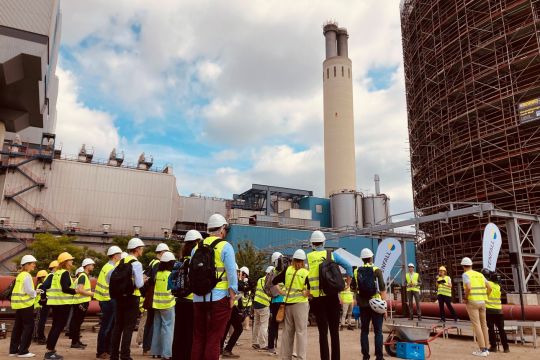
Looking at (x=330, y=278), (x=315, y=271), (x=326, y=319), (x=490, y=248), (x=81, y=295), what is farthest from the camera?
(x=490, y=248)

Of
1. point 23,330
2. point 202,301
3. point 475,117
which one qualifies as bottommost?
point 23,330

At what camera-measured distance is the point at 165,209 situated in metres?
46.3

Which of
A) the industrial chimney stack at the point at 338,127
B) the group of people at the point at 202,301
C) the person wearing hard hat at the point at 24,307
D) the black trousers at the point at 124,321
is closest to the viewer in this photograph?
the group of people at the point at 202,301

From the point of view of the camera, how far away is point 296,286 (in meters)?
6.46

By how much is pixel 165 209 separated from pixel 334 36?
106 feet

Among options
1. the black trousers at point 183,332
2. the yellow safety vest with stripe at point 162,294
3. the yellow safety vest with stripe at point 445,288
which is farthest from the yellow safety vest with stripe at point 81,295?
the yellow safety vest with stripe at point 445,288

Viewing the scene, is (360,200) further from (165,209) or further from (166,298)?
(166,298)

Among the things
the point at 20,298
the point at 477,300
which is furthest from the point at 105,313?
the point at 477,300

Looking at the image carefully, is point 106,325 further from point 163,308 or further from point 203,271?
point 203,271

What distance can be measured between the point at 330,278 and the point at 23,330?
18.7ft

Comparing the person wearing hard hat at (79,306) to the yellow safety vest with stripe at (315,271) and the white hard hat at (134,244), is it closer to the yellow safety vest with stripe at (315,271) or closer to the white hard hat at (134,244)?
the white hard hat at (134,244)

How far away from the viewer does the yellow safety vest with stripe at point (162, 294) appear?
733 centimetres

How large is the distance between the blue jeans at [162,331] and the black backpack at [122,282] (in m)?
1.11

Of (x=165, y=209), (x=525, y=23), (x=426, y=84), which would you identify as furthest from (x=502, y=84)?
(x=165, y=209)
